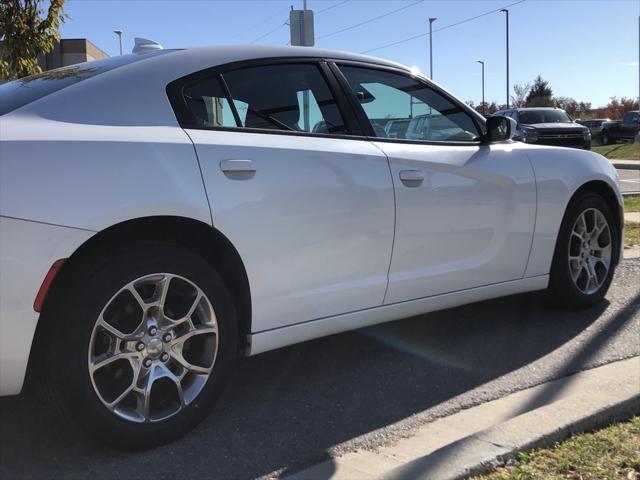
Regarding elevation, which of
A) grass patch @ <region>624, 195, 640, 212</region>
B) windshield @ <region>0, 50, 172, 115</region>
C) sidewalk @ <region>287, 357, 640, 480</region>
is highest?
windshield @ <region>0, 50, 172, 115</region>

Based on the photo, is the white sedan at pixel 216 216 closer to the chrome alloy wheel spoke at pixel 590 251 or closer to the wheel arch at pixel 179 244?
the wheel arch at pixel 179 244

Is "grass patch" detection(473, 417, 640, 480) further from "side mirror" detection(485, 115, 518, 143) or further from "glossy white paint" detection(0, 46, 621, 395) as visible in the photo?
"side mirror" detection(485, 115, 518, 143)

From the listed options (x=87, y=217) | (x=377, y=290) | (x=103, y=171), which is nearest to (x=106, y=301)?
(x=87, y=217)

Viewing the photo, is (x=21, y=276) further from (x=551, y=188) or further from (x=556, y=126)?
(x=556, y=126)

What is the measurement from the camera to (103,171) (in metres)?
2.48

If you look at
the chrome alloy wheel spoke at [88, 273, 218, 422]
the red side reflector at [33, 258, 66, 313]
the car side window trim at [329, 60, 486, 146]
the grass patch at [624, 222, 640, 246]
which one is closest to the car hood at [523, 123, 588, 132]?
the grass patch at [624, 222, 640, 246]

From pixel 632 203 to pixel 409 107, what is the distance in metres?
7.79

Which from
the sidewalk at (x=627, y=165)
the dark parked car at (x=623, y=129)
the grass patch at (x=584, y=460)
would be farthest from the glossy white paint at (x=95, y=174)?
the dark parked car at (x=623, y=129)

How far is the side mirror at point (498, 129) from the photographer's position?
4105 mm

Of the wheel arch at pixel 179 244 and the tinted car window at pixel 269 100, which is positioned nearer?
the wheel arch at pixel 179 244

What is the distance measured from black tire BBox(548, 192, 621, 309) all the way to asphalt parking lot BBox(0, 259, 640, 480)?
0.13m

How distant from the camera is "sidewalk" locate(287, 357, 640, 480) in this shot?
252 cm

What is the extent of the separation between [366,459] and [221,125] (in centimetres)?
155

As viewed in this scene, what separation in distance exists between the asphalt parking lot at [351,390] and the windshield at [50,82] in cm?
137
